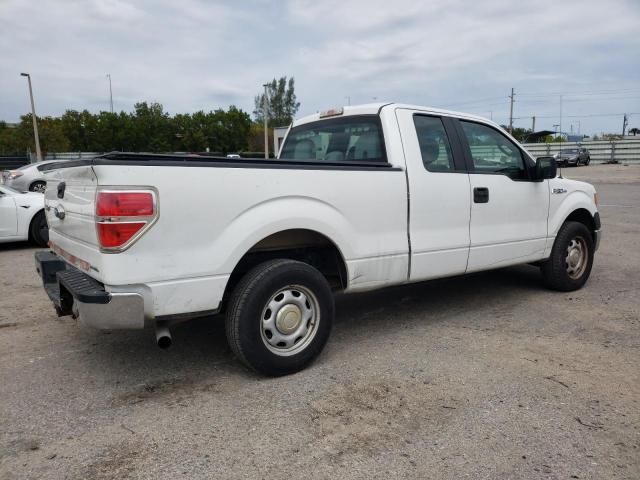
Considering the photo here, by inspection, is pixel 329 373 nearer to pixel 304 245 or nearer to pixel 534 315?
pixel 304 245

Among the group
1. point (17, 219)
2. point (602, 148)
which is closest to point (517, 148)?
point (17, 219)

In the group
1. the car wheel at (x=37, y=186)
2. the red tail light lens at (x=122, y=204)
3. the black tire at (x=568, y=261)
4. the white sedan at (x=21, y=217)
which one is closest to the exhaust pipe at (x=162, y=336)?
the red tail light lens at (x=122, y=204)

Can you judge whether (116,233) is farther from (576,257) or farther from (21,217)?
(21,217)

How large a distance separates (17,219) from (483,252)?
304 inches

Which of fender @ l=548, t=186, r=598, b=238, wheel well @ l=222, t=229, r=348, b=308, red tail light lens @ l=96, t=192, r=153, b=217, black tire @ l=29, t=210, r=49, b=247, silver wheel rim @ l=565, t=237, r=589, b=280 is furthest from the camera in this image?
black tire @ l=29, t=210, r=49, b=247

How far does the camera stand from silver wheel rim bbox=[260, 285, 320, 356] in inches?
136

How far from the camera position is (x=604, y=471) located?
2.49 m

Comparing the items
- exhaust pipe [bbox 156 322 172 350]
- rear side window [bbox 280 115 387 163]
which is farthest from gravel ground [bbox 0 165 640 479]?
rear side window [bbox 280 115 387 163]

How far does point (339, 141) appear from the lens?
475 cm

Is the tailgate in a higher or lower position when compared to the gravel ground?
higher

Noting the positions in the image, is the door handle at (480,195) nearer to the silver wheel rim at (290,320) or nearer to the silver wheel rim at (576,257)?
the silver wheel rim at (576,257)

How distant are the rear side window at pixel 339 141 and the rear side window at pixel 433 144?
0.35m

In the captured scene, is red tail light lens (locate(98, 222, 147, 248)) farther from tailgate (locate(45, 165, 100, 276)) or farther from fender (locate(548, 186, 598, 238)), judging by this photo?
fender (locate(548, 186, 598, 238))

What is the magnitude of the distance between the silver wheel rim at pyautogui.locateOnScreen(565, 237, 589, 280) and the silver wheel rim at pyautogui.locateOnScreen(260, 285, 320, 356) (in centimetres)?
334
